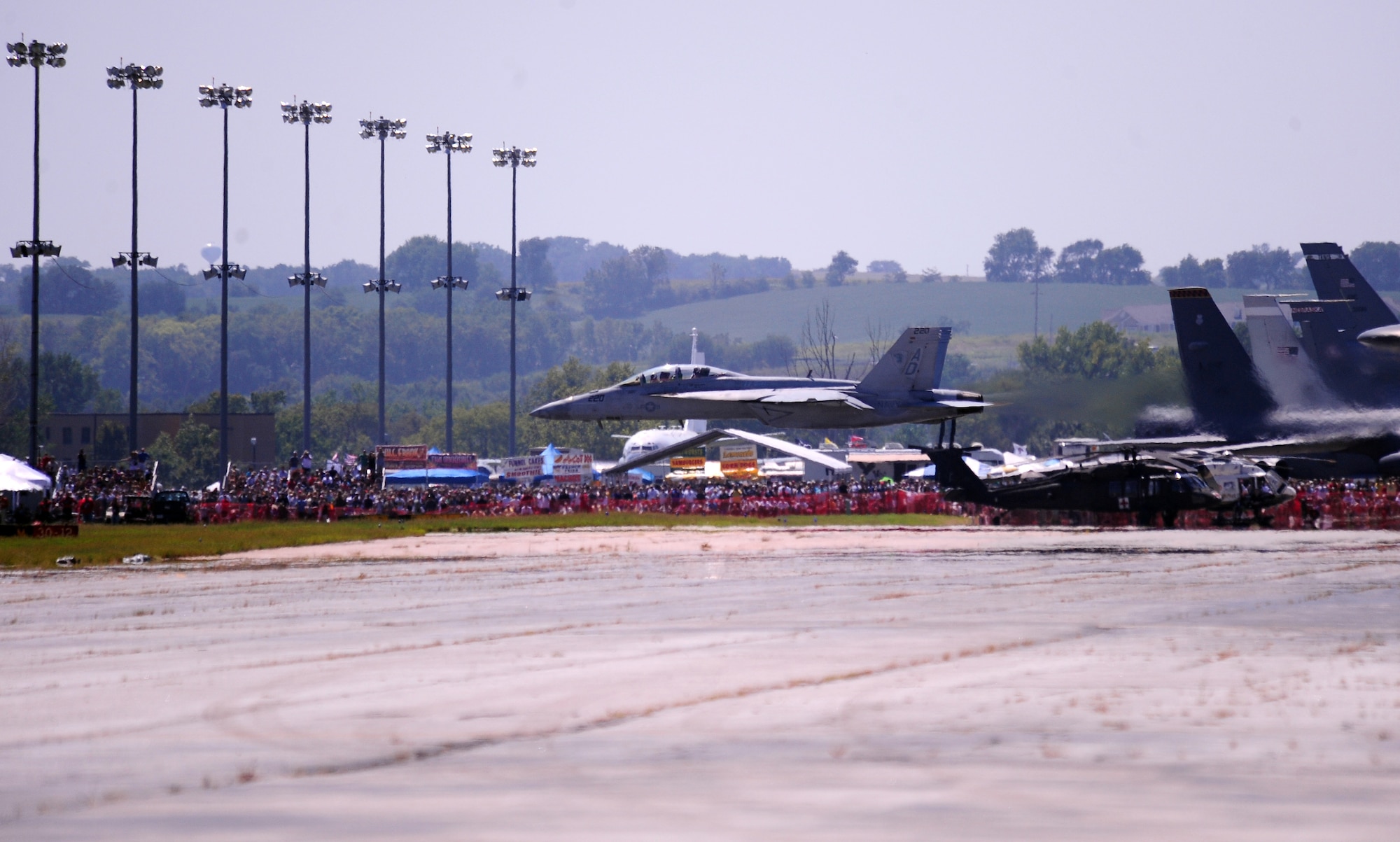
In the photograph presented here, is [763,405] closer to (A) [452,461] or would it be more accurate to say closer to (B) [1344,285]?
(B) [1344,285]

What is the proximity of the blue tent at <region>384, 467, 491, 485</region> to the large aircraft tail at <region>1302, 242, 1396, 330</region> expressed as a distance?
49.7m

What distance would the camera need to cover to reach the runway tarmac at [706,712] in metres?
7.52

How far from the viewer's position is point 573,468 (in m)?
81.1

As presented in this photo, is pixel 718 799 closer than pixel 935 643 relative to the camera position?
Yes

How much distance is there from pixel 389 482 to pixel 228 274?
15897mm

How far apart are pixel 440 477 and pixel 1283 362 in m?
49.7

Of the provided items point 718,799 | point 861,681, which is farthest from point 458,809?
point 861,681

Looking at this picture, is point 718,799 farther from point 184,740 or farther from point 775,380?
point 775,380

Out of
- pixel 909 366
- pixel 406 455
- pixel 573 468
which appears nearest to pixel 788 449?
pixel 909 366

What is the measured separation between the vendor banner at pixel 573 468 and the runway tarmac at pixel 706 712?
56035 millimetres

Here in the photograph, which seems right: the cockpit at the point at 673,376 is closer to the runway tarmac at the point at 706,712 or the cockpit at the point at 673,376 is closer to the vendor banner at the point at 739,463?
the runway tarmac at the point at 706,712

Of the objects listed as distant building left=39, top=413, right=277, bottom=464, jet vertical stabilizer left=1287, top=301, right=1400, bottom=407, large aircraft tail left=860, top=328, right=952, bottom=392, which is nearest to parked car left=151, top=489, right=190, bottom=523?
large aircraft tail left=860, top=328, right=952, bottom=392

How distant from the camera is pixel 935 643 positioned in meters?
15.2

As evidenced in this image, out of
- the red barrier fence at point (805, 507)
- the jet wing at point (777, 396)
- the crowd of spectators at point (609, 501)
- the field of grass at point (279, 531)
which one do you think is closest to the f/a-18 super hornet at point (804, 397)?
the jet wing at point (777, 396)
